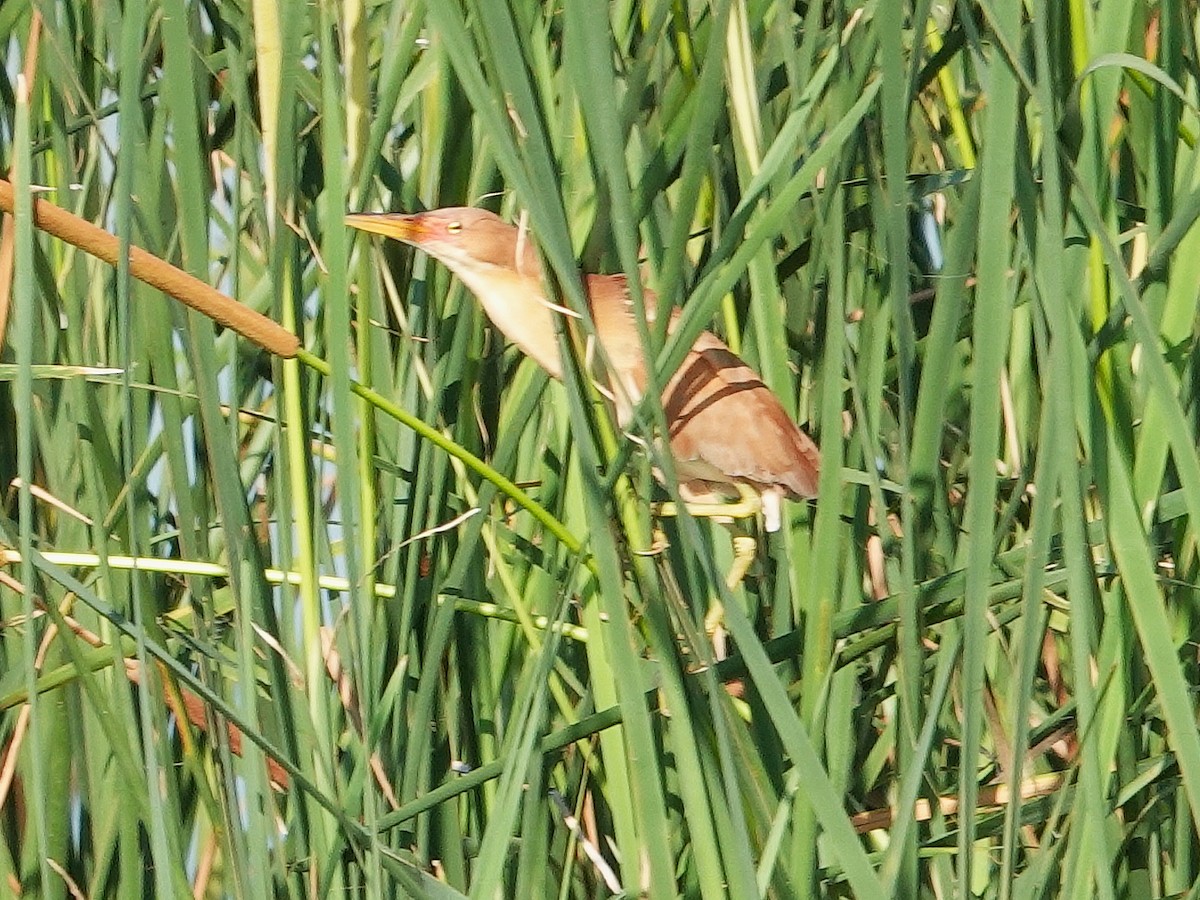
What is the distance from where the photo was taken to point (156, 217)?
2.32ft

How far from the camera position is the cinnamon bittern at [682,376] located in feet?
2.86

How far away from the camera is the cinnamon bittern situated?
0.87 m

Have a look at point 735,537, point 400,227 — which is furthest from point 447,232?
point 735,537

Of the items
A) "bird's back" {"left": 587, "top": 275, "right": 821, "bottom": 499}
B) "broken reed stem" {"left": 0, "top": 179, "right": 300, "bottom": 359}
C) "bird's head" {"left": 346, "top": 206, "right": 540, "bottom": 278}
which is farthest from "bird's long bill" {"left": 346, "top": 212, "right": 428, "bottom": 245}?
"broken reed stem" {"left": 0, "top": 179, "right": 300, "bottom": 359}

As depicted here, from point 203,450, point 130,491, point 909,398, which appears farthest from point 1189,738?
point 203,450

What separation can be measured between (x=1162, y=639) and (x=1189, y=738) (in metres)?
0.04

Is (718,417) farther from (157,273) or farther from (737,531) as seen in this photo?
(157,273)

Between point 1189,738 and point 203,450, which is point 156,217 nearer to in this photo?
point 203,450

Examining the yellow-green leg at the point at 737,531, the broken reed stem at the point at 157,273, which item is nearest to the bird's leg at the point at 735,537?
the yellow-green leg at the point at 737,531

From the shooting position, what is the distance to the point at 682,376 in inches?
47.3

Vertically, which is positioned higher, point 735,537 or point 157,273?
point 157,273

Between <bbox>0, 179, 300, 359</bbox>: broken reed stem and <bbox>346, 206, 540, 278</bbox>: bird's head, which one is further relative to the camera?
<bbox>346, 206, 540, 278</bbox>: bird's head

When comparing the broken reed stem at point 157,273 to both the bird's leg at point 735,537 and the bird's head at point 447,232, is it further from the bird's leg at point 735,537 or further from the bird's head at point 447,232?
the bird's leg at point 735,537

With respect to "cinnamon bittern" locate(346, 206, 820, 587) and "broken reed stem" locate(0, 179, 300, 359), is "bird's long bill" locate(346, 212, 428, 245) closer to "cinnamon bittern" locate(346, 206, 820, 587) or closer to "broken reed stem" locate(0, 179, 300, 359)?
"cinnamon bittern" locate(346, 206, 820, 587)
